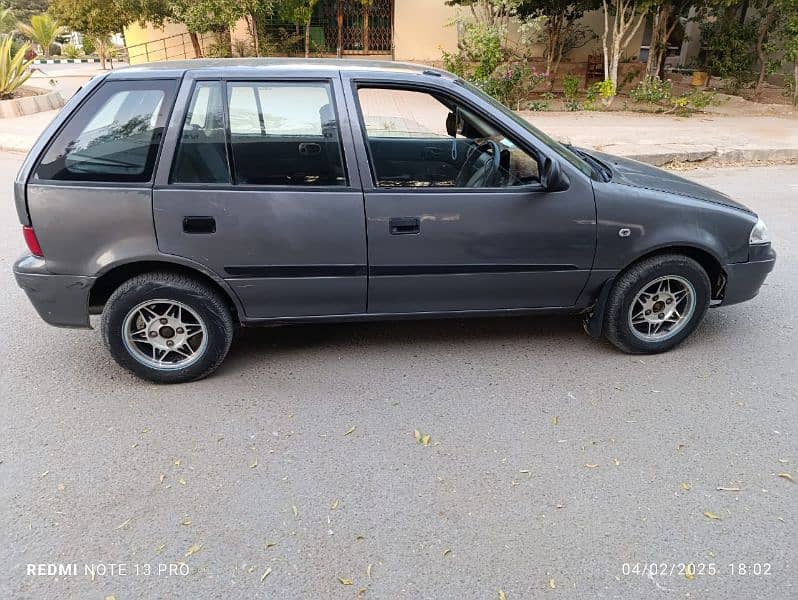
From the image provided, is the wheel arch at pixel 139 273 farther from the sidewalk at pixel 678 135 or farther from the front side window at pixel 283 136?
the sidewalk at pixel 678 135

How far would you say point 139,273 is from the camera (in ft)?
11.2

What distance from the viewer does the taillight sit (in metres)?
3.26

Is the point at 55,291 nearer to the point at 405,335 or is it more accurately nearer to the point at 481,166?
the point at 405,335

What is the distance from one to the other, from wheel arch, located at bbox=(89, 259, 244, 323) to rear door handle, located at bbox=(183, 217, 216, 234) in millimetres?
199

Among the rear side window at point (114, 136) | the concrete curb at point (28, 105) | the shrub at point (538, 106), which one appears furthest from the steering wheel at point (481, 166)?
the concrete curb at point (28, 105)

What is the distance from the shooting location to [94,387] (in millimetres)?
3549

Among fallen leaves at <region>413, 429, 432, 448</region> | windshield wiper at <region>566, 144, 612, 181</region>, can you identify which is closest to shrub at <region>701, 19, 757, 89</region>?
windshield wiper at <region>566, 144, 612, 181</region>

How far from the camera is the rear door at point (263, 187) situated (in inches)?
129

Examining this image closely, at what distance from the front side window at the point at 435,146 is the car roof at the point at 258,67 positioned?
0.43ft

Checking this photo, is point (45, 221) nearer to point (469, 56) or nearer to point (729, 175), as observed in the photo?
point (729, 175)

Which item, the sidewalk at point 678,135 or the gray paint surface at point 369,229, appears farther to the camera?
the sidewalk at point 678,135

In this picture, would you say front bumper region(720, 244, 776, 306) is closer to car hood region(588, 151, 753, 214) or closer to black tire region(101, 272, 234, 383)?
car hood region(588, 151, 753, 214)

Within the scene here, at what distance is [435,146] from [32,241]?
2508mm

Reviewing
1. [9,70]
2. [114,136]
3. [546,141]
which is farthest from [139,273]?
[9,70]
